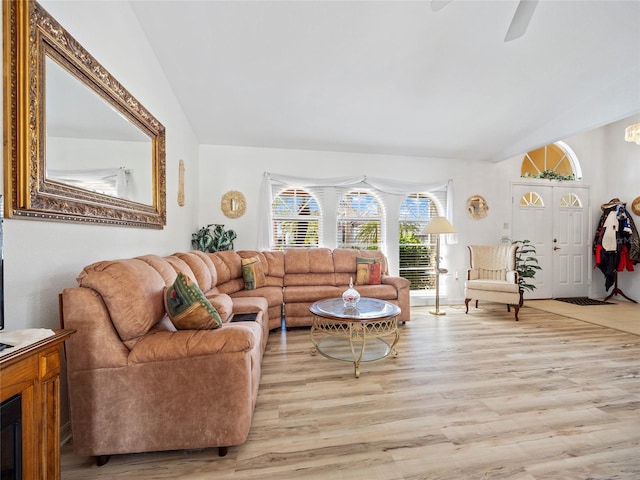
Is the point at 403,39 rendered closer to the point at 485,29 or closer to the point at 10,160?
the point at 485,29

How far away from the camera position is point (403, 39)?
2455 millimetres

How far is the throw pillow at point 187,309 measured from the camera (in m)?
1.54

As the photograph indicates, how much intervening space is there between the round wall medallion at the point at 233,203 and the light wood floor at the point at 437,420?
2356 mm

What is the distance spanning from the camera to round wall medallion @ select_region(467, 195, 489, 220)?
499cm

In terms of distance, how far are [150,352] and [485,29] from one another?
3501 mm

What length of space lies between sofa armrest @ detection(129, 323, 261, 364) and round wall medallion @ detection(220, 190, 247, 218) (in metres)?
3.08

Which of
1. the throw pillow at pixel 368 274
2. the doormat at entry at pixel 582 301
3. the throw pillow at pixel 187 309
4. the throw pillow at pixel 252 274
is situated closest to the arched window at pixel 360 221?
the throw pillow at pixel 368 274

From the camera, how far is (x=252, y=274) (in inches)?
140

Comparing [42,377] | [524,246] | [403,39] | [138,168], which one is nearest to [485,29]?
[403,39]

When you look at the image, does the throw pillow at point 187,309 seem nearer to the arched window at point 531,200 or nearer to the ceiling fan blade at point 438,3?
the ceiling fan blade at point 438,3

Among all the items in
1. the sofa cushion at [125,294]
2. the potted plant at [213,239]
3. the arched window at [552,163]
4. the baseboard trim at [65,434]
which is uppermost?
the arched window at [552,163]

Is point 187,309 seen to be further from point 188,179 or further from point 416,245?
point 416,245

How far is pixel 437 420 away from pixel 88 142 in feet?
9.07

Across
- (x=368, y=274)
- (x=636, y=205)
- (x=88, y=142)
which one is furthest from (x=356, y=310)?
(x=636, y=205)
